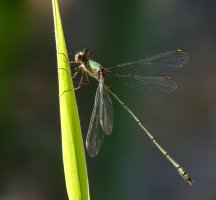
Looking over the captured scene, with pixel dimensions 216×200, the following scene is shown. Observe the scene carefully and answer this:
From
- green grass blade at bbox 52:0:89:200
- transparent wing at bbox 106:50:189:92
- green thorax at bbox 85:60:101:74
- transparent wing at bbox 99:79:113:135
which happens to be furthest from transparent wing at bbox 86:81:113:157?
green grass blade at bbox 52:0:89:200

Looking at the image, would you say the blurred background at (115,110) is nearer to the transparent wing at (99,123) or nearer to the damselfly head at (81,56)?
the damselfly head at (81,56)

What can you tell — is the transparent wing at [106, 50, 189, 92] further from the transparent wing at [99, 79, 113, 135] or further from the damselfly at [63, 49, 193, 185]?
the transparent wing at [99, 79, 113, 135]

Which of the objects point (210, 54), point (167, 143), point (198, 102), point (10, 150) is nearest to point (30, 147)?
point (10, 150)

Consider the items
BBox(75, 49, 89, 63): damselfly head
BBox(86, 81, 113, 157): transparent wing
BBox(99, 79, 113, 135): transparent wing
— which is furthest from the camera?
BBox(75, 49, 89, 63): damselfly head

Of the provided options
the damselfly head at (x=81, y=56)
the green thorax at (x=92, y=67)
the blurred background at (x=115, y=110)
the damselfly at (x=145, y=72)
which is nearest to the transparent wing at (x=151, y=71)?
the damselfly at (x=145, y=72)

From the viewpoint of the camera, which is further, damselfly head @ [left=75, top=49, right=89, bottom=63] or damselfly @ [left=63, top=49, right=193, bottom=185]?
damselfly @ [left=63, top=49, right=193, bottom=185]

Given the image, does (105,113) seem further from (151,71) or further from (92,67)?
(151,71)

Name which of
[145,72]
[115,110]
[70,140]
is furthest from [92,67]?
[115,110]

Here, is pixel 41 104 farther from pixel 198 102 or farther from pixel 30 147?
pixel 198 102
